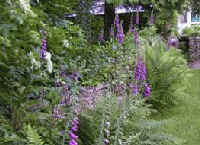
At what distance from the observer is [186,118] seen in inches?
198

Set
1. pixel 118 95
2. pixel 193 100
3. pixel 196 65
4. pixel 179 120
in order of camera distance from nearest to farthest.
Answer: pixel 118 95 < pixel 179 120 < pixel 193 100 < pixel 196 65

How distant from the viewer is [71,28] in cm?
502

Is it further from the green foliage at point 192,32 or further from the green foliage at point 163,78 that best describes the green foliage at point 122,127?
the green foliage at point 192,32

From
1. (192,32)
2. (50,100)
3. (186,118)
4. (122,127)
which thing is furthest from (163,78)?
Answer: (192,32)

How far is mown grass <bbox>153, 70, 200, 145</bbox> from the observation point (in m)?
4.29

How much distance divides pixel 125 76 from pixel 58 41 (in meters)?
0.87

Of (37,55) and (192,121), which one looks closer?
(37,55)

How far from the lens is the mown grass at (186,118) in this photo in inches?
169

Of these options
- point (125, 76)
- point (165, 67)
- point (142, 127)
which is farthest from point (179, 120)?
point (142, 127)

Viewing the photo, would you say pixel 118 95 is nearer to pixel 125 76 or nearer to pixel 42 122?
pixel 125 76

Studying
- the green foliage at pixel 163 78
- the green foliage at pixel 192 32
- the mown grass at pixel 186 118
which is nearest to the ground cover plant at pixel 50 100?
the mown grass at pixel 186 118

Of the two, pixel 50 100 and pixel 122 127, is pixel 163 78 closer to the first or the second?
pixel 122 127

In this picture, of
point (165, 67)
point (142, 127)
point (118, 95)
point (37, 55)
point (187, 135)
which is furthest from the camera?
point (165, 67)

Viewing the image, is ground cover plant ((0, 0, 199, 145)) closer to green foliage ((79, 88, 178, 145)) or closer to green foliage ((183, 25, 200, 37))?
green foliage ((79, 88, 178, 145))
